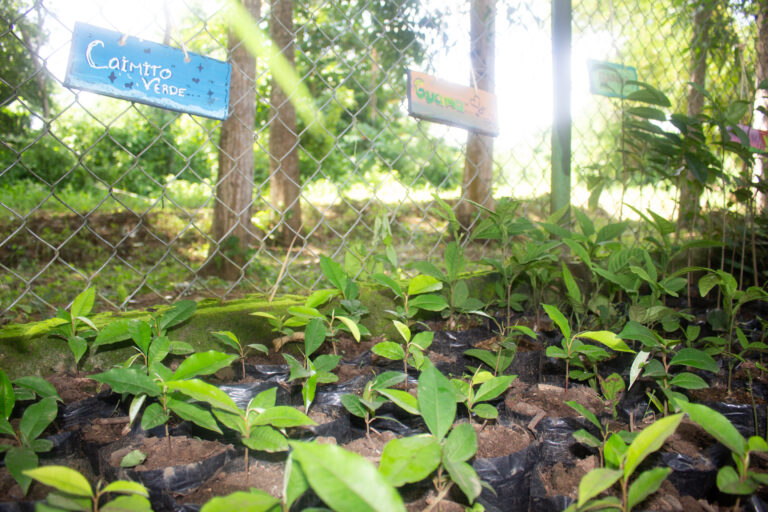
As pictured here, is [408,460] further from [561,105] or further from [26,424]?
[561,105]

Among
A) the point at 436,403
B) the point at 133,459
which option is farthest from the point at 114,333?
the point at 436,403

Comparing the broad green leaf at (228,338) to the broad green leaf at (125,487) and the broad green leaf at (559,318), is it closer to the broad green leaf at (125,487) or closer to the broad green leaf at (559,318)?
the broad green leaf at (125,487)

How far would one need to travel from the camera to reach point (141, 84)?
102cm

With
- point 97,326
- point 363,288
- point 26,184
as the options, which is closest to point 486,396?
point 363,288

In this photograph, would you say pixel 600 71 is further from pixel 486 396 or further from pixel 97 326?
pixel 97 326

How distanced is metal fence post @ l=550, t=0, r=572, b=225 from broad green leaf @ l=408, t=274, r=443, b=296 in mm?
638

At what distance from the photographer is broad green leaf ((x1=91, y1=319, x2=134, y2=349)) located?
0.94 meters

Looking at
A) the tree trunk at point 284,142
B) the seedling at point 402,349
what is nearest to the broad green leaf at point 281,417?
the seedling at point 402,349

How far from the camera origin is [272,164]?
15.7 feet

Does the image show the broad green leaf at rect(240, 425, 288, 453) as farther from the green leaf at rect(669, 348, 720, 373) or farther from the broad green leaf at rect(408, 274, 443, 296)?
the green leaf at rect(669, 348, 720, 373)

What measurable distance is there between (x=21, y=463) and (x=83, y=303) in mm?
430

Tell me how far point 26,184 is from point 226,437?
9.31 metres

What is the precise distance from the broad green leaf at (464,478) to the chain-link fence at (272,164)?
765 millimetres

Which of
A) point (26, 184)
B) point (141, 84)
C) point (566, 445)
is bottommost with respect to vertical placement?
point (566, 445)
